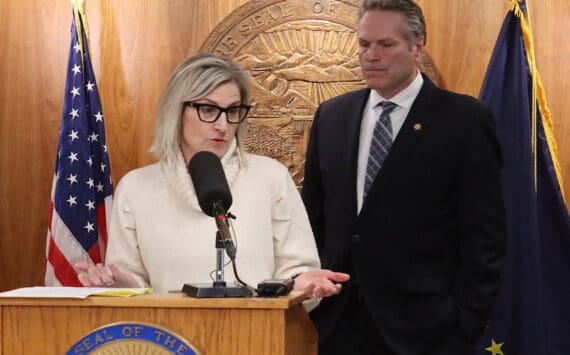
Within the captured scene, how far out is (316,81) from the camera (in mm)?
4207

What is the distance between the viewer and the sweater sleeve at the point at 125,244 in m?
2.50

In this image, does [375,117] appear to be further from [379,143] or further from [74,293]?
[74,293]

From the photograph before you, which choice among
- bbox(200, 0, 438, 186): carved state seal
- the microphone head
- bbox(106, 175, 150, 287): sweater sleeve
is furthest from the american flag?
the microphone head

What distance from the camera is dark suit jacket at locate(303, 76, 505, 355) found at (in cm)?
291

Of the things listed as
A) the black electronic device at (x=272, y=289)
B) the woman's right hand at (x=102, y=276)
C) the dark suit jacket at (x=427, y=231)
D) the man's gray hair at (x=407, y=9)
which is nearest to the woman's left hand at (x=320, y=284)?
the black electronic device at (x=272, y=289)

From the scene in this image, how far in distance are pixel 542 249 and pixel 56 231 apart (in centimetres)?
222

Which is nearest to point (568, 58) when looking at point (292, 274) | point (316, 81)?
point (316, 81)

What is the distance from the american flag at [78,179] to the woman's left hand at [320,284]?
81.0 inches

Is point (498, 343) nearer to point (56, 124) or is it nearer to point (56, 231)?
point (56, 231)

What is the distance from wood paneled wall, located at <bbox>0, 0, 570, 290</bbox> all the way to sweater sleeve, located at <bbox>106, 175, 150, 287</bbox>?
70.2 inches

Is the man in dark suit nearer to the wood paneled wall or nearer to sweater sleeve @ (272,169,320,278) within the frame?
sweater sleeve @ (272,169,320,278)

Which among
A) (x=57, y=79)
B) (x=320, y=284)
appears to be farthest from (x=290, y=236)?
(x=57, y=79)

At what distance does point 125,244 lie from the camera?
253cm

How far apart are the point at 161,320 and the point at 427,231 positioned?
134cm
